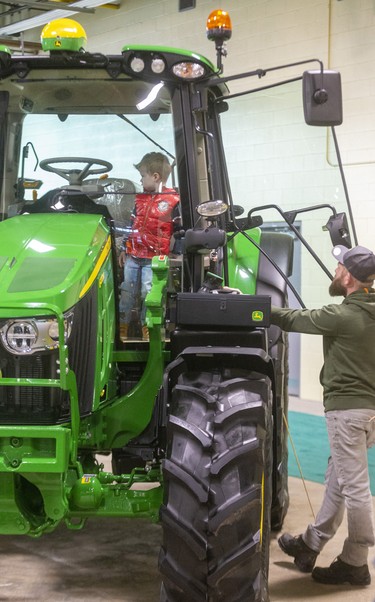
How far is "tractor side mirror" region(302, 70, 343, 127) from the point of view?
427cm

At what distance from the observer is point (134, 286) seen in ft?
15.4

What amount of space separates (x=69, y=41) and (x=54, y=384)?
1814 millimetres

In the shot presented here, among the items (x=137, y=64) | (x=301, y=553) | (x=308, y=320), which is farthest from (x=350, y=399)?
(x=137, y=64)

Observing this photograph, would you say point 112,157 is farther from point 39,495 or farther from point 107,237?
point 39,495

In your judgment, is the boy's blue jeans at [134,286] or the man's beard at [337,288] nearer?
the boy's blue jeans at [134,286]

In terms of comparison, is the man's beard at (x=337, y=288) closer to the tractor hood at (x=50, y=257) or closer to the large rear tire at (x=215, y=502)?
the tractor hood at (x=50, y=257)

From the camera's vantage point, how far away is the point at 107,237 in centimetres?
449

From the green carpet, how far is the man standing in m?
1.90

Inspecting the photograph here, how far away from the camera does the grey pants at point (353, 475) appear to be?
4.61 metres

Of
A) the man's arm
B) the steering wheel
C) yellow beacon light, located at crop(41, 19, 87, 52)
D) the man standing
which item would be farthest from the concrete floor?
yellow beacon light, located at crop(41, 19, 87, 52)

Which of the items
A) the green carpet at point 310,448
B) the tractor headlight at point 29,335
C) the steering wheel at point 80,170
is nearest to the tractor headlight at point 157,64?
the steering wheel at point 80,170

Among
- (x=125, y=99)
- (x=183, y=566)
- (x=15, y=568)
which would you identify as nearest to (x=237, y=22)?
(x=125, y=99)

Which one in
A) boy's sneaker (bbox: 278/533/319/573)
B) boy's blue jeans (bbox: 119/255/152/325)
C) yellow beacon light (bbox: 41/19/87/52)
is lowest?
boy's sneaker (bbox: 278/533/319/573)

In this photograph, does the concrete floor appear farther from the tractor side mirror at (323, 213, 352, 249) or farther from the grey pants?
the tractor side mirror at (323, 213, 352, 249)
